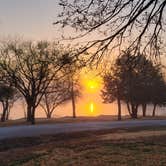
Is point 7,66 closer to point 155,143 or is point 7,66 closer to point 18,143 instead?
point 18,143

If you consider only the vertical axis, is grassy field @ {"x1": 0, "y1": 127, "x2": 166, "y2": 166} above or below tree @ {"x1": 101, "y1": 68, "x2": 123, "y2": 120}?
below

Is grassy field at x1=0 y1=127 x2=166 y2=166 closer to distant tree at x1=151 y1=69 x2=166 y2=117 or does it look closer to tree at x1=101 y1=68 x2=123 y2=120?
tree at x1=101 y1=68 x2=123 y2=120

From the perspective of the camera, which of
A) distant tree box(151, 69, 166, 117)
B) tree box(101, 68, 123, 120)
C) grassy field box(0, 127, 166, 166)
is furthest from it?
distant tree box(151, 69, 166, 117)

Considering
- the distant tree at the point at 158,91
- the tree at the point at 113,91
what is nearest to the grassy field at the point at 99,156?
the tree at the point at 113,91

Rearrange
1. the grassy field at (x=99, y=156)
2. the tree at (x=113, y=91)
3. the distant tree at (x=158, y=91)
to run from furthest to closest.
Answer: the distant tree at (x=158, y=91)
the tree at (x=113, y=91)
the grassy field at (x=99, y=156)

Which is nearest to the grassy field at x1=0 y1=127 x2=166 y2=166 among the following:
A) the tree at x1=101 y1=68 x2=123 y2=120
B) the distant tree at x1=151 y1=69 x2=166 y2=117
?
the tree at x1=101 y1=68 x2=123 y2=120

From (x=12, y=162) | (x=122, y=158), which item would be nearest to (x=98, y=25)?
(x=122, y=158)

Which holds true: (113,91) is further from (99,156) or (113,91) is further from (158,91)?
(99,156)

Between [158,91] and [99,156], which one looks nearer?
[99,156]

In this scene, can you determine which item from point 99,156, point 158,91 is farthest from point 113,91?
point 99,156

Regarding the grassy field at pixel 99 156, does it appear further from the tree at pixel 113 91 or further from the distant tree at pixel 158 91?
the distant tree at pixel 158 91

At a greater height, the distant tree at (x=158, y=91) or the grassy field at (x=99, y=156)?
the distant tree at (x=158, y=91)

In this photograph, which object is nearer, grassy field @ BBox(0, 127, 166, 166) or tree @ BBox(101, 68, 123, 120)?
grassy field @ BBox(0, 127, 166, 166)

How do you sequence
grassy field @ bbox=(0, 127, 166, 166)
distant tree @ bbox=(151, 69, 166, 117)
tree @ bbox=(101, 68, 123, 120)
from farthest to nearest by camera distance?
distant tree @ bbox=(151, 69, 166, 117) → tree @ bbox=(101, 68, 123, 120) → grassy field @ bbox=(0, 127, 166, 166)
